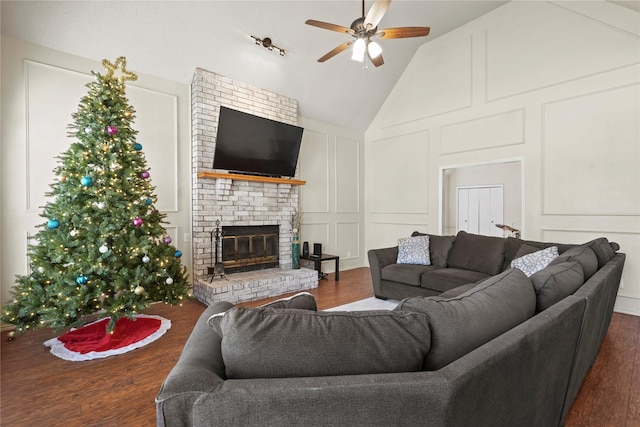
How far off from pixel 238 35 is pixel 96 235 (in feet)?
9.66

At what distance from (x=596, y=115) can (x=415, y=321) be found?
4601mm

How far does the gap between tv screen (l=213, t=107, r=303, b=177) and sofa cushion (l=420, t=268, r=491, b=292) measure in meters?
2.68

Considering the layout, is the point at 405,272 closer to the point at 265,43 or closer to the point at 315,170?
the point at 315,170

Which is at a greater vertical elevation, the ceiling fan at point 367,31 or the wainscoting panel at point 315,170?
the ceiling fan at point 367,31

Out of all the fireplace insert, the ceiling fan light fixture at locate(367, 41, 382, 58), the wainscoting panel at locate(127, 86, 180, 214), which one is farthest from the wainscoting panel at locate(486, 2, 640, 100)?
the wainscoting panel at locate(127, 86, 180, 214)

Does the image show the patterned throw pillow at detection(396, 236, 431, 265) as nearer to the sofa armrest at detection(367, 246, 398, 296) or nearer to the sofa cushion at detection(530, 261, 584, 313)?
the sofa armrest at detection(367, 246, 398, 296)

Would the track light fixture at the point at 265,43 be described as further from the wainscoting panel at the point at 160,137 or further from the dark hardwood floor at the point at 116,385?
the dark hardwood floor at the point at 116,385

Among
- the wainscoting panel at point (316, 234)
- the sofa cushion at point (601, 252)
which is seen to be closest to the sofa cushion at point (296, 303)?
the sofa cushion at point (601, 252)

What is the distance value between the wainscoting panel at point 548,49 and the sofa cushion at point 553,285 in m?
3.78

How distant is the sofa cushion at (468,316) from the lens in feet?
3.24

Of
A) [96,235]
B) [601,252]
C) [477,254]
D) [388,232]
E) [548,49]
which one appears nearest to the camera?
[601,252]

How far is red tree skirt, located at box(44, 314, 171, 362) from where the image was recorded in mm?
2488

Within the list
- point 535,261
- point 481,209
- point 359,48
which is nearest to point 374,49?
point 359,48

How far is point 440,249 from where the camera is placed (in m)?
4.01
